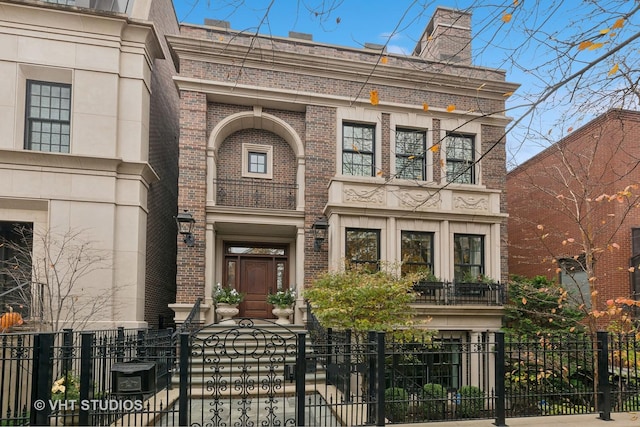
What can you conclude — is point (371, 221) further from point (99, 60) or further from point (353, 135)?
point (99, 60)

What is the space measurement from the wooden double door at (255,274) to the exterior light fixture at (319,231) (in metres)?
1.93

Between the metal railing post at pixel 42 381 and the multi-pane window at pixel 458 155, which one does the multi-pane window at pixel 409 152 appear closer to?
the multi-pane window at pixel 458 155

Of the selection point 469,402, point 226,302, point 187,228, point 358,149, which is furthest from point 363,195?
point 469,402

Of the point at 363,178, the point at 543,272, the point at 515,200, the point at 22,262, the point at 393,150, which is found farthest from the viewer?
the point at 515,200

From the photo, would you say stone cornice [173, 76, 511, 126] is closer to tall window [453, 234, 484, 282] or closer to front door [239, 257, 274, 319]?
tall window [453, 234, 484, 282]

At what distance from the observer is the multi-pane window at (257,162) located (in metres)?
14.2

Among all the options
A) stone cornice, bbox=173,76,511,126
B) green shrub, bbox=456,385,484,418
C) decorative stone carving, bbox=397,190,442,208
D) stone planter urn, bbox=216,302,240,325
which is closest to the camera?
green shrub, bbox=456,385,484,418

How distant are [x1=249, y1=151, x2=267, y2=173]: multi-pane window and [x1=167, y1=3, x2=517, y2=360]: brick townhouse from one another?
0.03 meters

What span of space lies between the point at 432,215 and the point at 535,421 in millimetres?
7648

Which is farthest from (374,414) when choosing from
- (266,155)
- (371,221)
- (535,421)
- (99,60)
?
(99,60)

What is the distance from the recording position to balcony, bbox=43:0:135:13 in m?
12.3

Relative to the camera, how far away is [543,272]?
1830cm

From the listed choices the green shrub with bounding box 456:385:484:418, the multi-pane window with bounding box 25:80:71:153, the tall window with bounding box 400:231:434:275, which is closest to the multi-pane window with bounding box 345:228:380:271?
the tall window with bounding box 400:231:434:275

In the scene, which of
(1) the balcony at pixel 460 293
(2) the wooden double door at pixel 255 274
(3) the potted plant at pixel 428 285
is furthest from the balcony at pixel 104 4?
(1) the balcony at pixel 460 293
